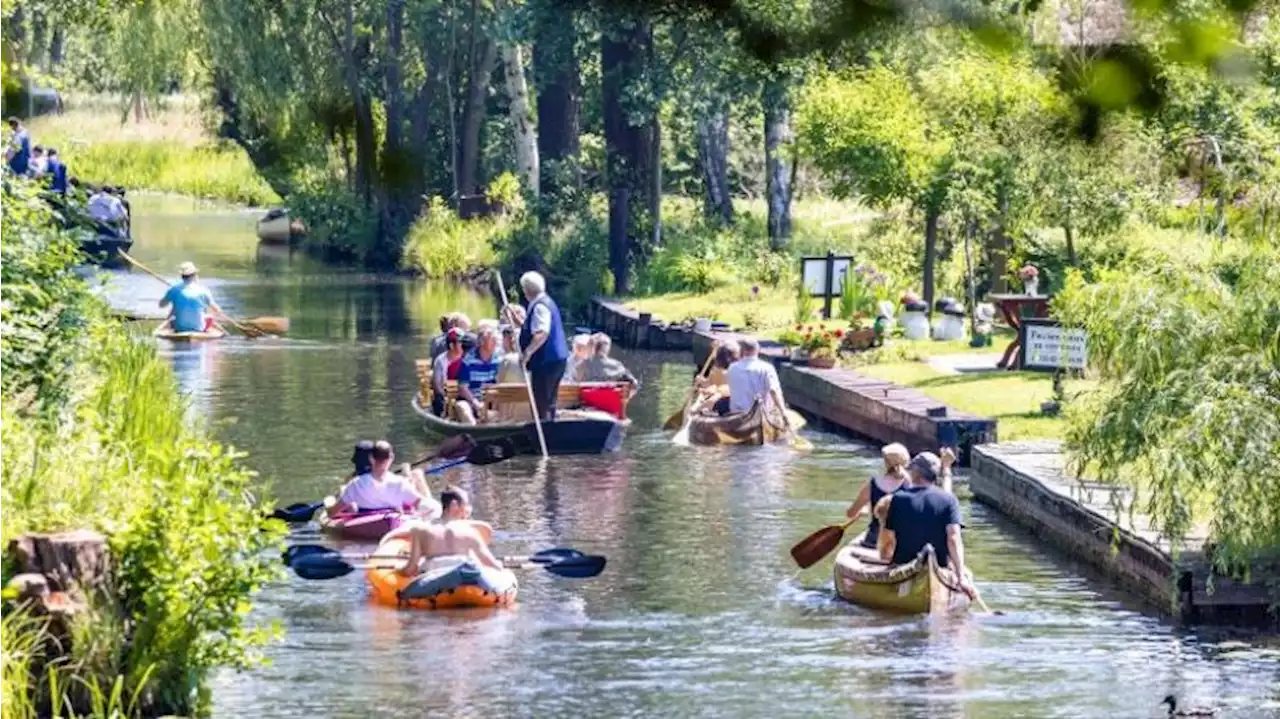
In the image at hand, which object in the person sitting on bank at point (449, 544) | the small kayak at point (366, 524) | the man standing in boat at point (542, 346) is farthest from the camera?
the man standing in boat at point (542, 346)

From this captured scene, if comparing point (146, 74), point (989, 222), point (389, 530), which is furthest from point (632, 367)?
point (146, 74)

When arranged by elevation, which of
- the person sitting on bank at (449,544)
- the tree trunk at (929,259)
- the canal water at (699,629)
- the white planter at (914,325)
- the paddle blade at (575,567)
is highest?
the tree trunk at (929,259)

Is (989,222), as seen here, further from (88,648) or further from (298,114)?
(298,114)

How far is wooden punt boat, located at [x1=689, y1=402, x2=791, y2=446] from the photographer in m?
27.6

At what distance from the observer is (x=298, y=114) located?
281 inches

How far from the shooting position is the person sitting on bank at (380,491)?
71.3ft

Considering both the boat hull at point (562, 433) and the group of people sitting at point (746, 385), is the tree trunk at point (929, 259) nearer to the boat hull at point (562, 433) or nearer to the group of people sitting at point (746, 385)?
the group of people sitting at point (746, 385)

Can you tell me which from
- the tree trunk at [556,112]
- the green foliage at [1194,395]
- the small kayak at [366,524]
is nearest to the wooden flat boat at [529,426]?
the small kayak at [366,524]

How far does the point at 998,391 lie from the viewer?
90.9 ft

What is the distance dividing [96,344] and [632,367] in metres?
14.6

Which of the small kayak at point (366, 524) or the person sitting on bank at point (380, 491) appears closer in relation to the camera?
the small kayak at point (366, 524)

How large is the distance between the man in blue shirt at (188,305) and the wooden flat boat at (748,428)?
34.9ft

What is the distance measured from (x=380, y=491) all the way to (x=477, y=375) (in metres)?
6.24

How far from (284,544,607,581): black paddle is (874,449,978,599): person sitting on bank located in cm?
233
